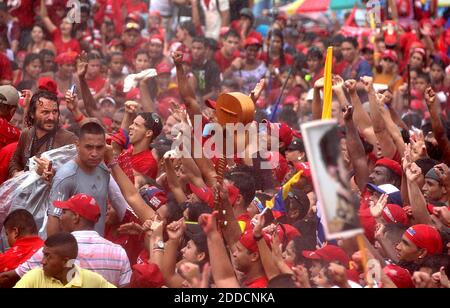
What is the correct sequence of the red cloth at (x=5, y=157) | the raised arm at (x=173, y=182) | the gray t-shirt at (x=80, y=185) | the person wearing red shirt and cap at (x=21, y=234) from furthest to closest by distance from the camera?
the red cloth at (x=5, y=157) < the raised arm at (x=173, y=182) < the gray t-shirt at (x=80, y=185) < the person wearing red shirt and cap at (x=21, y=234)

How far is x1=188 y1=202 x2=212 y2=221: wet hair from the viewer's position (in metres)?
10.4

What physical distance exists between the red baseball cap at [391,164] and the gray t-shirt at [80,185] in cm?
276

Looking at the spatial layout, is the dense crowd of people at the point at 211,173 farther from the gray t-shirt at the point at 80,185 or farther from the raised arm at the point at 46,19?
the raised arm at the point at 46,19

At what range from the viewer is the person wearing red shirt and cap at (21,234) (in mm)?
9704

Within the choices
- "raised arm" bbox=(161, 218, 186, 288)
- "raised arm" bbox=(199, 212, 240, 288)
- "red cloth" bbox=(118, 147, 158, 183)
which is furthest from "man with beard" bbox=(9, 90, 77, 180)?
"raised arm" bbox=(199, 212, 240, 288)

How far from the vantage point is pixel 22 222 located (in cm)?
988

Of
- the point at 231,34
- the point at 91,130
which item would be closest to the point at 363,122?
the point at 91,130

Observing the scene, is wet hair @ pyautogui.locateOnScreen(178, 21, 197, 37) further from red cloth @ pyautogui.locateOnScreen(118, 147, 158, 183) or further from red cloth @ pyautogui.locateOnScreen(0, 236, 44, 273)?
red cloth @ pyautogui.locateOnScreen(0, 236, 44, 273)

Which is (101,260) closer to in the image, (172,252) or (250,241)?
(172,252)

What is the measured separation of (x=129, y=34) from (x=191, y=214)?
9062mm

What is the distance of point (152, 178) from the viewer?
1190cm

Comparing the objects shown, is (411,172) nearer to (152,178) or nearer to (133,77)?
(152,178)

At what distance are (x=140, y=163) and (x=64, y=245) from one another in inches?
124

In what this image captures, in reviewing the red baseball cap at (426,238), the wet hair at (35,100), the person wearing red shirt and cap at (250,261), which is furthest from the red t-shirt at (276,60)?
the person wearing red shirt and cap at (250,261)
